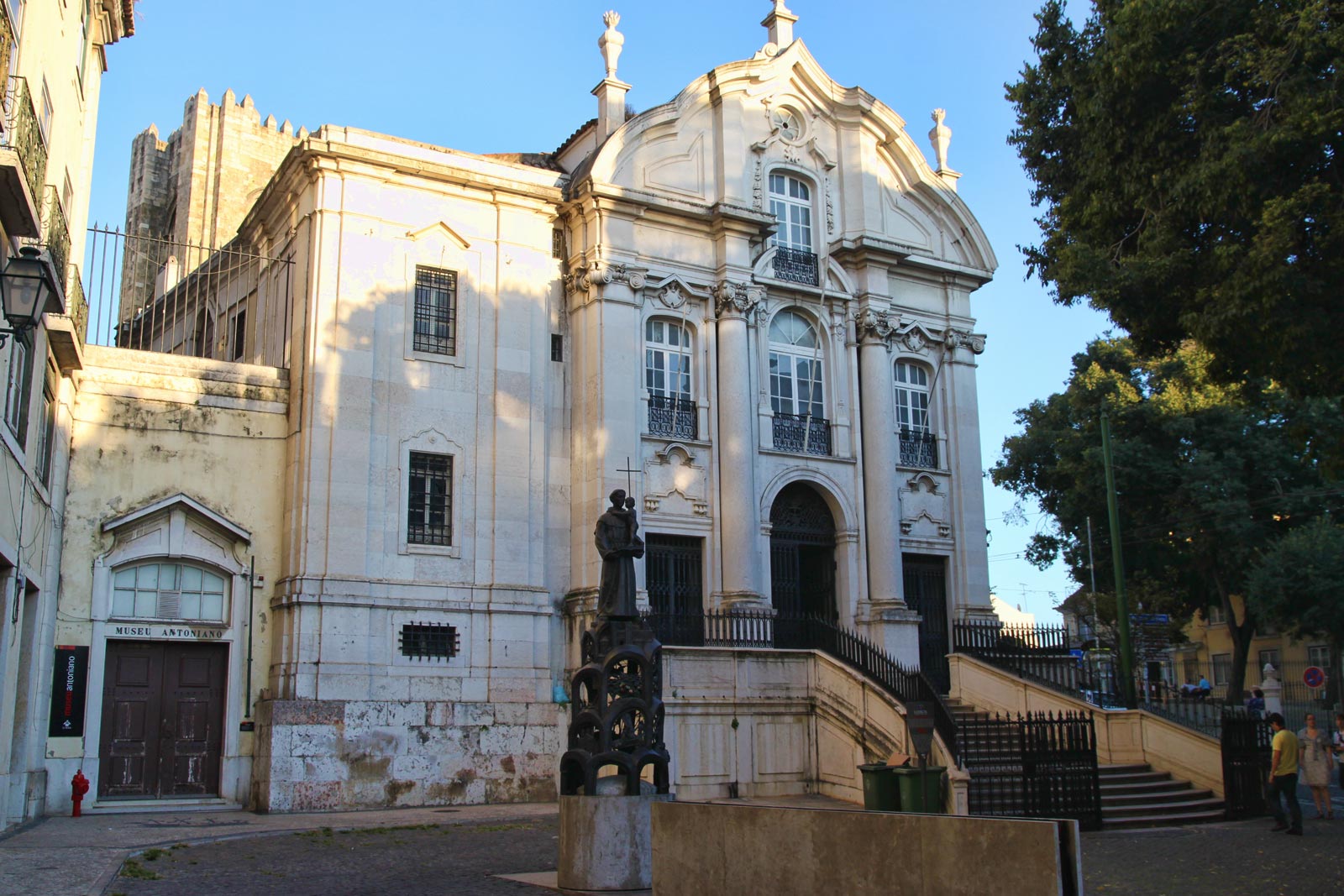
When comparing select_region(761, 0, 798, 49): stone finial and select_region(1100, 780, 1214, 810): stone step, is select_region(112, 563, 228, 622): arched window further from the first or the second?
select_region(761, 0, 798, 49): stone finial

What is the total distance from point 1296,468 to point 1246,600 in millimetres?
4057

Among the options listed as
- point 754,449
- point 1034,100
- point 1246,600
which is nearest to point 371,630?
point 754,449

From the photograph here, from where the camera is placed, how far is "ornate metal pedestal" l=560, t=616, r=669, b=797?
11.3 m

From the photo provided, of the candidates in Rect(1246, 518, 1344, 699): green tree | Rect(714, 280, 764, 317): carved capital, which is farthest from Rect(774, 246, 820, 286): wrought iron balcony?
Rect(1246, 518, 1344, 699): green tree

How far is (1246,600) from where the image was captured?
118 ft

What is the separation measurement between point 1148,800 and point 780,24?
17.3 m

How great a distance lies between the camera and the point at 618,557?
41.1 ft

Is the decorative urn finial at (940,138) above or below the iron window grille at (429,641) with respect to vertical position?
above

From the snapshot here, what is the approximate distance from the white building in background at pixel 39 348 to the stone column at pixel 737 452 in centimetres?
1094

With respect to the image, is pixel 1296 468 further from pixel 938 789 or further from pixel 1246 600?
pixel 938 789

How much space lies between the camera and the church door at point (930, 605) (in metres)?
25.2

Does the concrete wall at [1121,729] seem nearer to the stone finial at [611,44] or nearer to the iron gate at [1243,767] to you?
the iron gate at [1243,767]

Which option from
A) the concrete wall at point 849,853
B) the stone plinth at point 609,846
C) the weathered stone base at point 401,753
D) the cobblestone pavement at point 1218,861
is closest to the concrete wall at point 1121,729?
the cobblestone pavement at point 1218,861

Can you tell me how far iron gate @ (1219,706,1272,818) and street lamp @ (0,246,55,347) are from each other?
52.9ft
